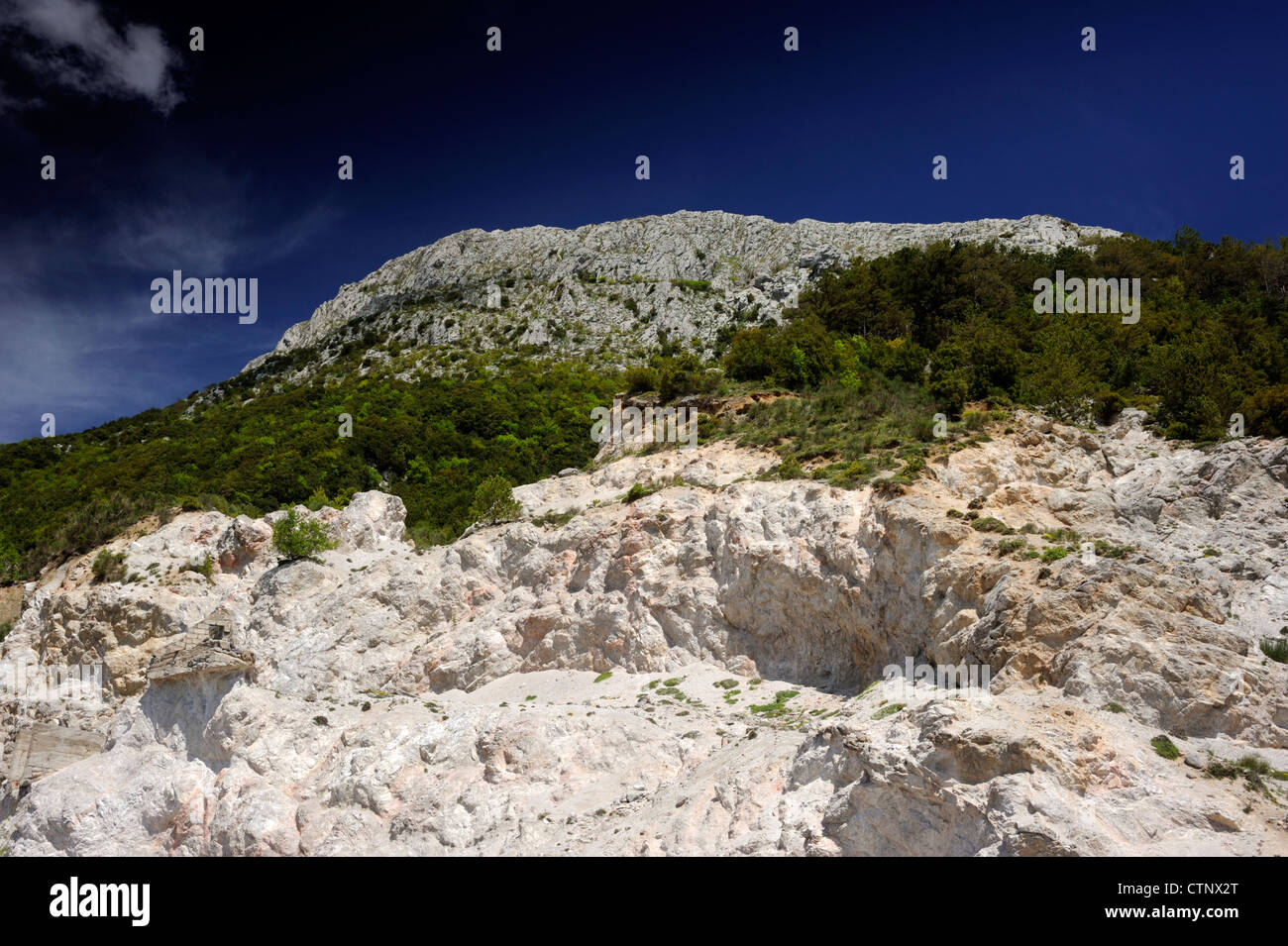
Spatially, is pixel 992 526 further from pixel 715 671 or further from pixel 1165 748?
pixel 715 671

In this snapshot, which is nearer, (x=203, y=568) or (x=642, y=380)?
(x=203, y=568)

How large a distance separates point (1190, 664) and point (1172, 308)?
34732 mm

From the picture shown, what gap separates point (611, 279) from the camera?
85.4 m

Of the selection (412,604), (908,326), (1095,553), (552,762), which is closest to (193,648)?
(412,604)

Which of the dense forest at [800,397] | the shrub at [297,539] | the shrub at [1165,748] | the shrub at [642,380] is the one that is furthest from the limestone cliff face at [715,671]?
the shrub at [642,380]

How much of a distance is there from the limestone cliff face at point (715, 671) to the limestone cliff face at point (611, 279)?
47620mm

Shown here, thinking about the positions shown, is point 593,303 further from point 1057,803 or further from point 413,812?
point 1057,803

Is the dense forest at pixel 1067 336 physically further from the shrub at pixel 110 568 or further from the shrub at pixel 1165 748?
the shrub at pixel 110 568

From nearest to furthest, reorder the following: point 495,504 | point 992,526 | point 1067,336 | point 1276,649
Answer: point 1276,649 < point 992,526 < point 495,504 < point 1067,336

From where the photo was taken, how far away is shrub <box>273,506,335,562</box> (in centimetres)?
2670

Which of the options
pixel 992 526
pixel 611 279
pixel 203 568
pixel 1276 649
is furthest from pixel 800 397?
pixel 611 279

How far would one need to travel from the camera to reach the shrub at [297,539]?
26703 mm

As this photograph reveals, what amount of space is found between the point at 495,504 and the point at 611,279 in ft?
204
